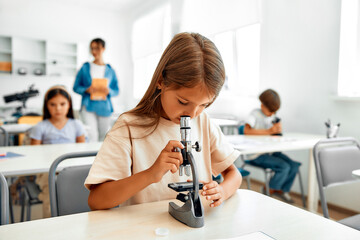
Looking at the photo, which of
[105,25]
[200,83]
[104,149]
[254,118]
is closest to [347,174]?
[200,83]

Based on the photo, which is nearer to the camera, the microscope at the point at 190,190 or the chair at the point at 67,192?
the microscope at the point at 190,190

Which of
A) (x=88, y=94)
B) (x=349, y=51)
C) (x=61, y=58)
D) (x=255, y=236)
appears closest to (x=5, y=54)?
(x=61, y=58)

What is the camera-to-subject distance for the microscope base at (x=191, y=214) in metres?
0.75

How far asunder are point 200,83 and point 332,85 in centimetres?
258

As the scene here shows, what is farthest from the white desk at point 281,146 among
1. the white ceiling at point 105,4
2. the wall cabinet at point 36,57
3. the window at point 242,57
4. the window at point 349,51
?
the wall cabinet at point 36,57

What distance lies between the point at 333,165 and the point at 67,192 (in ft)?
4.24

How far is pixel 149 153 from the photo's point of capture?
104cm

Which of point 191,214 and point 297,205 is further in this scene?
point 297,205

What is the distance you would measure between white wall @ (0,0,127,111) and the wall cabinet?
135mm

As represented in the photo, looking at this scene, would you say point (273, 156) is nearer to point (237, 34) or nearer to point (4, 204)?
point (237, 34)

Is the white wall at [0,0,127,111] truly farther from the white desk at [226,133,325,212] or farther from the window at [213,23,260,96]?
the white desk at [226,133,325,212]

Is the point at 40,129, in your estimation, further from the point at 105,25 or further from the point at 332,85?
the point at 105,25

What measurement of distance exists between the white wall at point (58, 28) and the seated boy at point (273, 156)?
4709mm

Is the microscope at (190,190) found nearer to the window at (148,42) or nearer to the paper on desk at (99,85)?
the paper on desk at (99,85)
